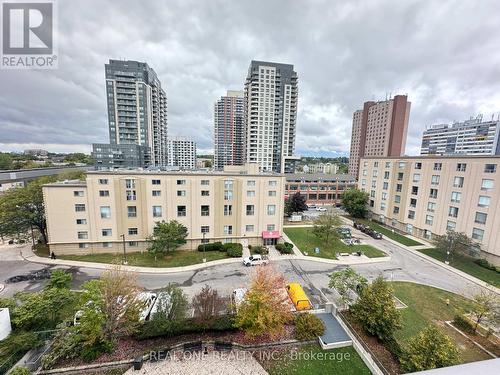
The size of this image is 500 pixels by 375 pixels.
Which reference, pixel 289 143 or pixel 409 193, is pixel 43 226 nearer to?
pixel 409 193

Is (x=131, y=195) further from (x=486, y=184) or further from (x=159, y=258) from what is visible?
A: (x=486, y=184)

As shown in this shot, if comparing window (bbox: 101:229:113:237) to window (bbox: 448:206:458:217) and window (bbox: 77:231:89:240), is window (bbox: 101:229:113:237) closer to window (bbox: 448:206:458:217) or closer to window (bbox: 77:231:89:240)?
window (bbox: 77:231:89:240)

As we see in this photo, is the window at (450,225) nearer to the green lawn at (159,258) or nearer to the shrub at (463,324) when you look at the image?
the shrub at (463,324)

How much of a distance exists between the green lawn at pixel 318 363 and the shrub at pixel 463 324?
38.4 feet

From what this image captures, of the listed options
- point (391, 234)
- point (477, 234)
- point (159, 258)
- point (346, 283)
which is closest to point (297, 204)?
point (391, 234)

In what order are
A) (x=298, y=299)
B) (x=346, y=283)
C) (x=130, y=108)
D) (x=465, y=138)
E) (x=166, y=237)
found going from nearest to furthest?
(x=346, y=283) < (x=298, y=299) < (x=166, y=237) < (x=130, y=108) < (x=465, y=138)

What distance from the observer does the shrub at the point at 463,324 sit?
1993 centimetres

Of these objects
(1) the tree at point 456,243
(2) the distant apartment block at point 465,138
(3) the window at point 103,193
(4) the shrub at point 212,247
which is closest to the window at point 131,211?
(3) the window at point 103,193

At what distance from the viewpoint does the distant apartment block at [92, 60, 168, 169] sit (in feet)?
286

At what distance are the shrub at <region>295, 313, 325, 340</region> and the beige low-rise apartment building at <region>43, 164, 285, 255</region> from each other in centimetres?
1925

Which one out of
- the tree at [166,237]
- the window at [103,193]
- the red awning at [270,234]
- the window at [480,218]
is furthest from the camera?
the red awning at [270,234]

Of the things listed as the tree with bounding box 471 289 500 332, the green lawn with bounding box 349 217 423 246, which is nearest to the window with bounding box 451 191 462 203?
the green lawn with bounding box 349 217 423 246

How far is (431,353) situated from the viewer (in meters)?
13.5

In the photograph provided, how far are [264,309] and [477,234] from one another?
39974 millimetres
